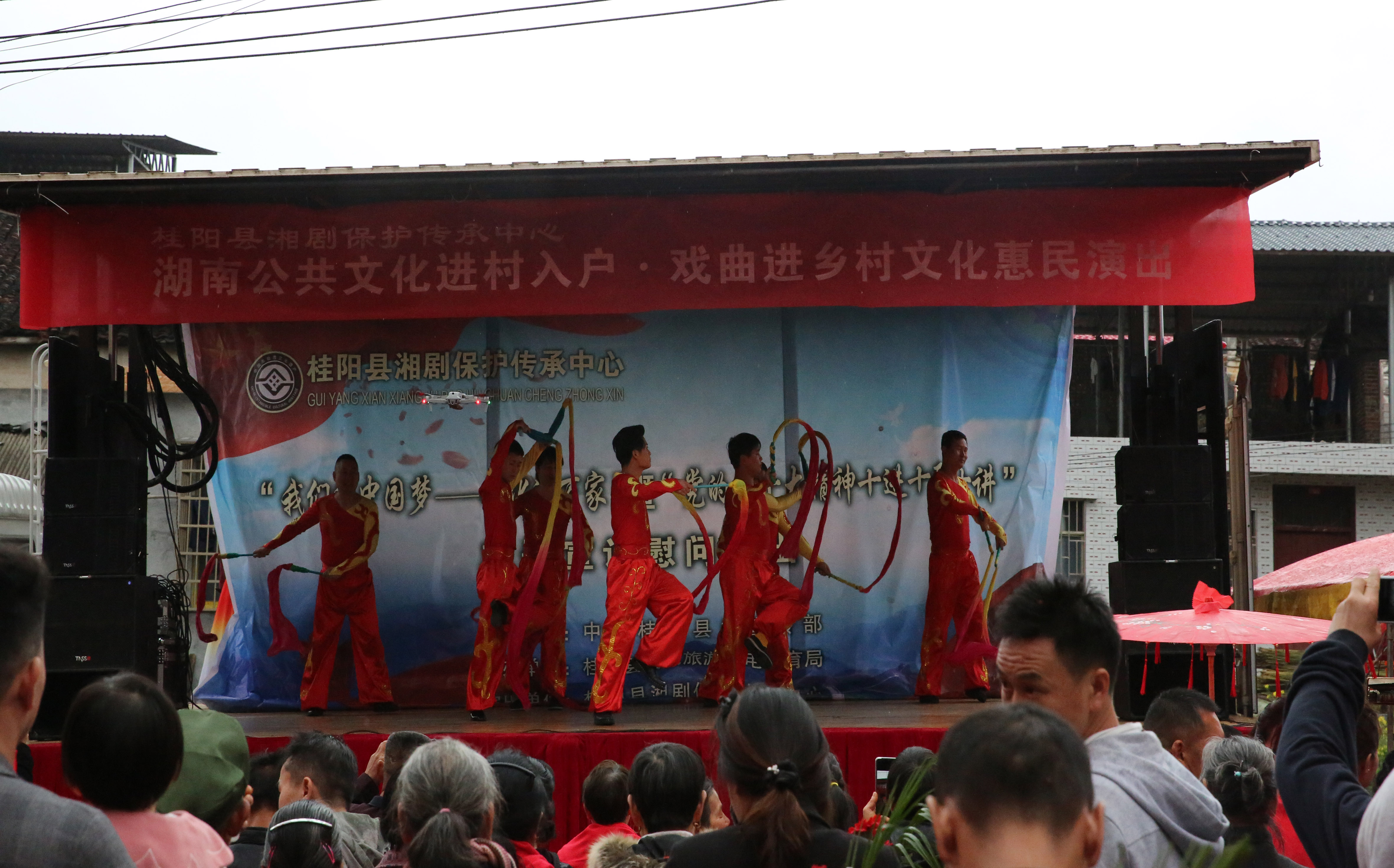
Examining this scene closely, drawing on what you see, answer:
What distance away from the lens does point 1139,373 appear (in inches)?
246

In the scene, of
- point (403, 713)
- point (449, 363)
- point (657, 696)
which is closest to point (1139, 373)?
point (657, 696)

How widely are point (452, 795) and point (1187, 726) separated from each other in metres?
1.83

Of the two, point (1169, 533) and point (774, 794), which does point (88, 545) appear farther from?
point (774, 794)

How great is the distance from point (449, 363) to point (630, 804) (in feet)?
16.1

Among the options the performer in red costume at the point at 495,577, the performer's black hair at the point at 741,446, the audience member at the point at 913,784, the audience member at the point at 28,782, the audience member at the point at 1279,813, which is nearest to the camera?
the audience member at the point at 28,782

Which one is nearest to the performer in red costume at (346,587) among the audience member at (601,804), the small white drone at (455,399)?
the small white drone at (455,399)

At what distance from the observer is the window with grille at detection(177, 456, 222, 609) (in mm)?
9578

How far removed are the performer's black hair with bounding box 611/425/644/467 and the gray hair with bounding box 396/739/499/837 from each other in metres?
4.16

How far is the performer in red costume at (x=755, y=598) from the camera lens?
6.71 meters

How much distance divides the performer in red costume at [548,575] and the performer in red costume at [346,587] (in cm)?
86

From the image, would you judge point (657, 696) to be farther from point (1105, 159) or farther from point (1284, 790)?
point (1284, 790)

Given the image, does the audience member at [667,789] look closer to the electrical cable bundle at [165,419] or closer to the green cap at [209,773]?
the green cap at [209,773]

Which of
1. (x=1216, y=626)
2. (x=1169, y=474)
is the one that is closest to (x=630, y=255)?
(x=1169, y=474)

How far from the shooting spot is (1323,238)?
12.8 metres
